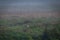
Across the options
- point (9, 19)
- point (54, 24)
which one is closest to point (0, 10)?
point (9, 19)

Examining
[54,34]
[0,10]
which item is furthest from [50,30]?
[0,10]

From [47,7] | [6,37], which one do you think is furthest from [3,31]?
[47,7]

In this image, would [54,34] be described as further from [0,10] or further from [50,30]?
[0,10]

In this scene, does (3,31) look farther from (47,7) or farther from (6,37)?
(47,7)
